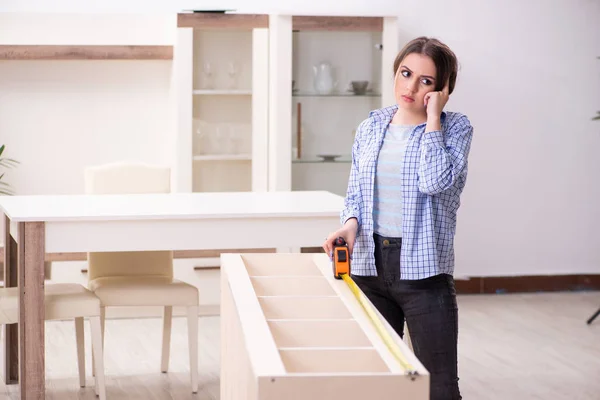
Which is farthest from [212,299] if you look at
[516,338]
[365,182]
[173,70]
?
[365,182]

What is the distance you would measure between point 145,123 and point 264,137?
2.48ft

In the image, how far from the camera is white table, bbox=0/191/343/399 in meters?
3.20

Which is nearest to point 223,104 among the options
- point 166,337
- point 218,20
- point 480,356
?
point 218,20

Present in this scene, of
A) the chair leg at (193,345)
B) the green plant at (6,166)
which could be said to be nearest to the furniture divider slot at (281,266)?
the chair leg at (193,345)

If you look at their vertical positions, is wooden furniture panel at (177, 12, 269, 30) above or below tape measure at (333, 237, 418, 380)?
above

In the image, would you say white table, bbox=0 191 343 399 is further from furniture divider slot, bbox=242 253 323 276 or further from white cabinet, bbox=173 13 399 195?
white cabinet, bbox=173 13 399 195

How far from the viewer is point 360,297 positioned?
196cm

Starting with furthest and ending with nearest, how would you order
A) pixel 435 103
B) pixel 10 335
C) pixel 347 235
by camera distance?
1. pixel 10 335
2. pixel 347 235
3. pixel 435 103

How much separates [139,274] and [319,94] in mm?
1670

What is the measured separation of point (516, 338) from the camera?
456 centimetres

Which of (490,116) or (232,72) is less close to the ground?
(232,72)

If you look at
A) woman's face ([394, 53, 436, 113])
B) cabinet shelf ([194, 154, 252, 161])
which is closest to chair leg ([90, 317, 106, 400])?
woman's face ([394, 53, 436, 113])

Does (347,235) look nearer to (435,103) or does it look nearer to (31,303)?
(435,103)

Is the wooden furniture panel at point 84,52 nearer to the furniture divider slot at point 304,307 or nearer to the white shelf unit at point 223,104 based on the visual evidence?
the white shelf unit at point 223,104
